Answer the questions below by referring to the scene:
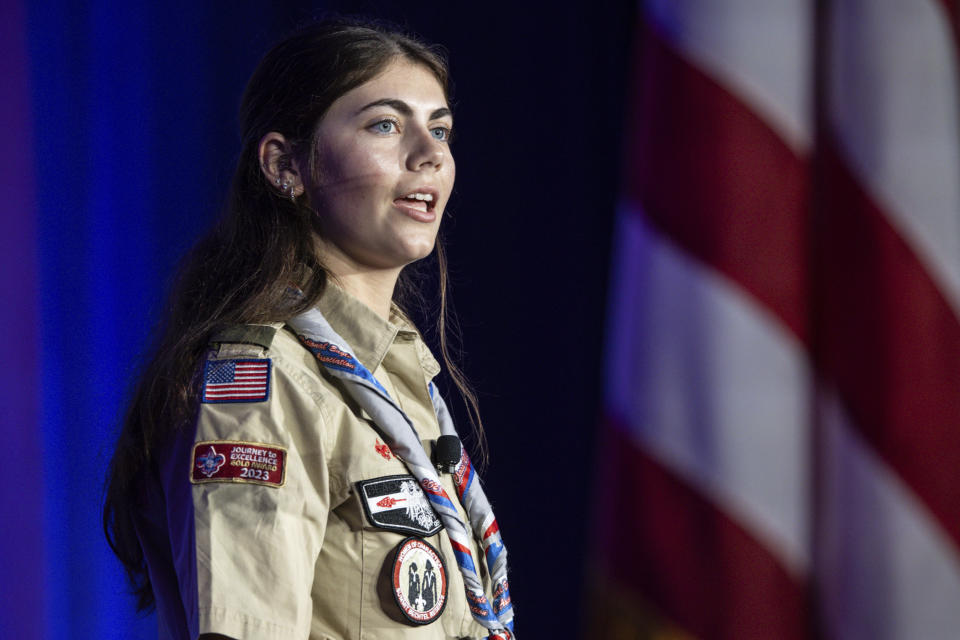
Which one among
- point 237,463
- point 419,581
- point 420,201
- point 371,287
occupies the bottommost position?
point 419,581

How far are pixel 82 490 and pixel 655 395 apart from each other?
1.56 meters

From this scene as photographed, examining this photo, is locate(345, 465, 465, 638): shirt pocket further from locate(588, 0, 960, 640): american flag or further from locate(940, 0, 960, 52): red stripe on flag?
locate(940, 0, 960, 52): red stripe on flag

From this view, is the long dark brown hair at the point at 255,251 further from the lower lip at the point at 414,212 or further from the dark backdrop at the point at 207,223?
the dark backdrop at the point at 207,223

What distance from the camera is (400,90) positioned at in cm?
146

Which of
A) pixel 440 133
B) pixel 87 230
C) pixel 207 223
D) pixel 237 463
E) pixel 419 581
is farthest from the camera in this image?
pixel 207 223

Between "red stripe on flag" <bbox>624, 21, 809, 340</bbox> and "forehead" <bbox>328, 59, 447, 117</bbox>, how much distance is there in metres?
0.45

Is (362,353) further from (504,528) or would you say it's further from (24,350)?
(504,528)

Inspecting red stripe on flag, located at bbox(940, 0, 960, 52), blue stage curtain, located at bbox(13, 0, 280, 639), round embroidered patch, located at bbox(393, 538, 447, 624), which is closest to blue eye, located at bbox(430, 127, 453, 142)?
round embroidered patch, located at bbox(393, 538, 447, 624)

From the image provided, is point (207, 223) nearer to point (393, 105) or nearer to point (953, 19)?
point (393, 105)

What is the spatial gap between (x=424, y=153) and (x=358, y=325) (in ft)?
0.79

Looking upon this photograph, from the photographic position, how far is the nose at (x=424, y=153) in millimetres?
1440

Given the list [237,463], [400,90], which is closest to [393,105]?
[400,90]

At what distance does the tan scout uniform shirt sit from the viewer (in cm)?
110

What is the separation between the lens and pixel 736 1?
1080 millimetres
